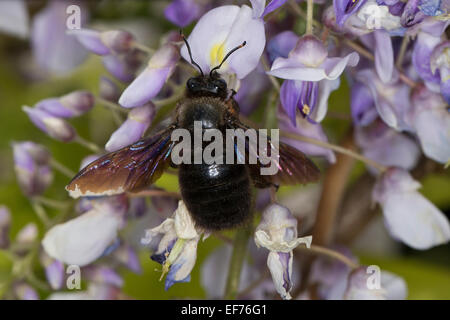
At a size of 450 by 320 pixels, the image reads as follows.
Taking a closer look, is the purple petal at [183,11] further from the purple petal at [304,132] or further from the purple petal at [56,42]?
the purple petal at [56,42]

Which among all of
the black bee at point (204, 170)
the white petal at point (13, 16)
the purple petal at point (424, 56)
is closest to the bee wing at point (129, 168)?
the black bee at point (204, 170)

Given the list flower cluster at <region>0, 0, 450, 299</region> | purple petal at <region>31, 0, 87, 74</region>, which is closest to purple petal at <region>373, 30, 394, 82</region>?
flower cluster at <region>0, 0, 450, 299</region>

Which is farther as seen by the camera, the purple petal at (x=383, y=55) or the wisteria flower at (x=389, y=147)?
the wisteria flower at (x=389, y=147)

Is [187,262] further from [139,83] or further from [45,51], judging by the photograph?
[45,51]

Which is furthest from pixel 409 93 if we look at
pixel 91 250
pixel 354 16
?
pixel 91 250

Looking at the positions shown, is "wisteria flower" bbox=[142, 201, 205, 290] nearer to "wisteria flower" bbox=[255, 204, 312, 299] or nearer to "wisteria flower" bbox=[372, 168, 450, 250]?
"wisteria flower" bbox=[255, 204, 312, 299]

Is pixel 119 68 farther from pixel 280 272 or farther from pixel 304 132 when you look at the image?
pixel 280 272
